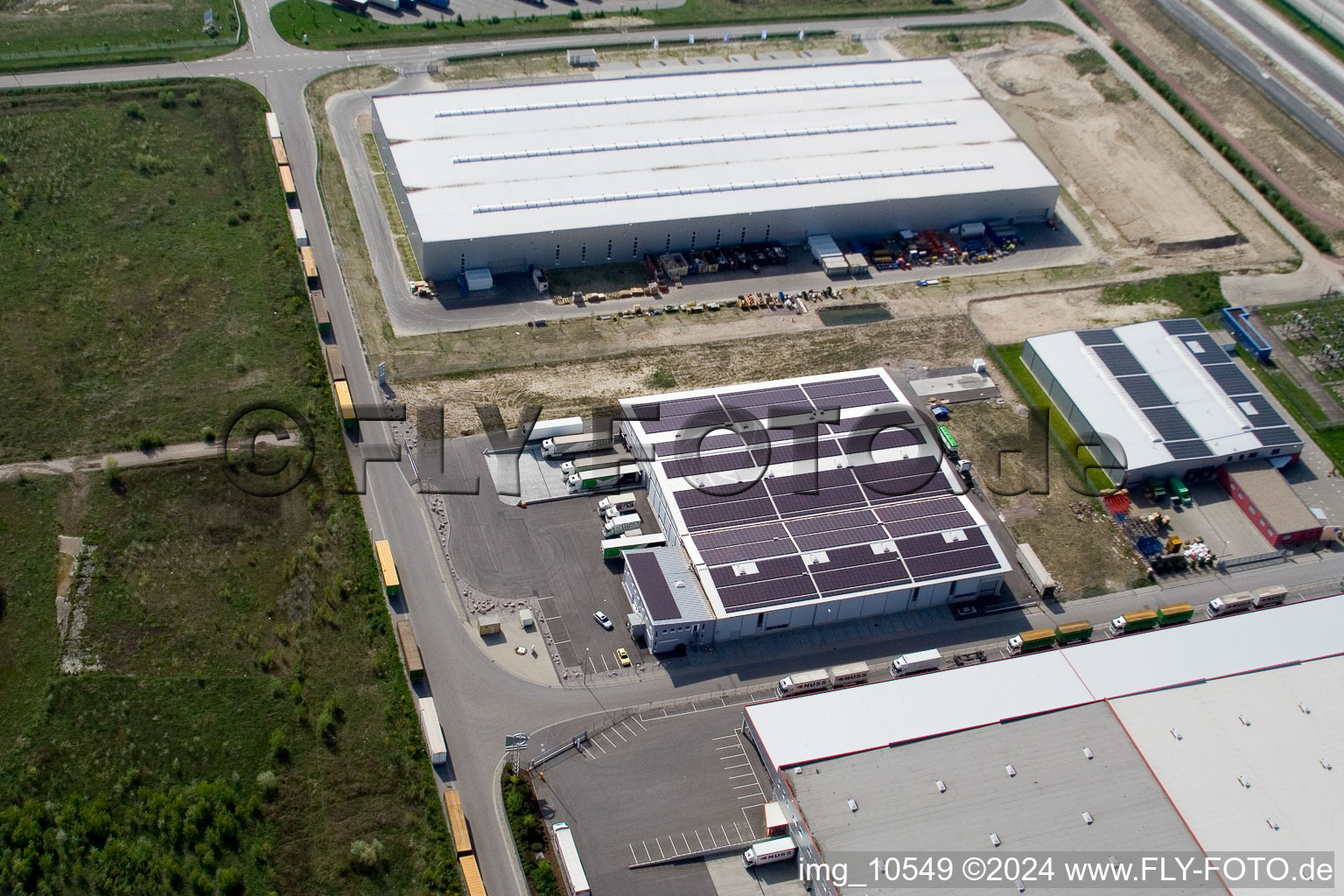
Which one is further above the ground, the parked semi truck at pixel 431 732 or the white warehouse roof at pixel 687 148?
the white warehouse roof at pixel 687 148

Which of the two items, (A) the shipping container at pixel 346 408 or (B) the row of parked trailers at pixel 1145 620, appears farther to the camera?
(A) the shipping container at pixel 346 408

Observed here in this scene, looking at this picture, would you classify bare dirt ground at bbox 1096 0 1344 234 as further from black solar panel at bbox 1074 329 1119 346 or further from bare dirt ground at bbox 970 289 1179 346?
black solar panel at bbox 1074 329 1119 346

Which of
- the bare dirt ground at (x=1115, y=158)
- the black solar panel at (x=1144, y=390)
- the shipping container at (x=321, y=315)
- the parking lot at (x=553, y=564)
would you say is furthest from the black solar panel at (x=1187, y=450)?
the shipping container at (x=321, y=315)

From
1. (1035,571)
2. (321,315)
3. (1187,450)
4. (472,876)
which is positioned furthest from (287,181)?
(1187,450)

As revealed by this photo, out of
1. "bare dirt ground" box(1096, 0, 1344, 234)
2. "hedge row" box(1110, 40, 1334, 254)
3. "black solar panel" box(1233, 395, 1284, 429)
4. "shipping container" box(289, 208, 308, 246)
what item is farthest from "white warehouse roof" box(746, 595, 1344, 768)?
"bare dirt ground" box(1096, 0, 1344, 234)

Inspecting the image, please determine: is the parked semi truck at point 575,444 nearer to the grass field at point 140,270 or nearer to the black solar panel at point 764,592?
the black solar panel at point 764,592

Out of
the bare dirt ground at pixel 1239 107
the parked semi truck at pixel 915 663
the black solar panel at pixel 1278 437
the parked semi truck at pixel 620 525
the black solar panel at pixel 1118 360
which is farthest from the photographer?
the bare dirt ground at pixel 1239 107

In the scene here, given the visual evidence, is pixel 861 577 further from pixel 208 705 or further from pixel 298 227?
pixel 298 227
